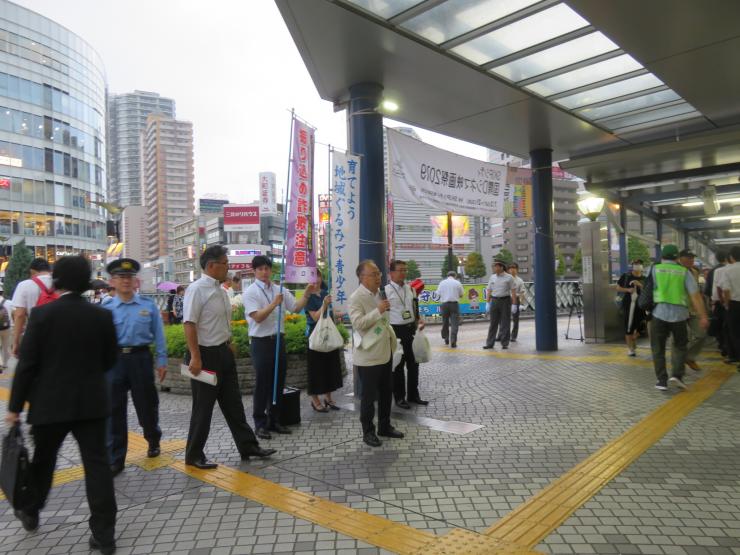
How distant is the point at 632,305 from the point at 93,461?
366 inches

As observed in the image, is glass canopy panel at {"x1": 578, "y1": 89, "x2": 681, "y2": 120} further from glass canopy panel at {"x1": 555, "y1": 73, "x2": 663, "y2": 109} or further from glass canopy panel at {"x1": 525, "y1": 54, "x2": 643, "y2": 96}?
glass canopy panel at {"x1": 525, "y1": 54, "x2": 643, "y2": 96}

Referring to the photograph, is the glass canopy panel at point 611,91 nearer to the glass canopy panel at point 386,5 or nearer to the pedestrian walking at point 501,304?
the glass canopy panel at point 386,5

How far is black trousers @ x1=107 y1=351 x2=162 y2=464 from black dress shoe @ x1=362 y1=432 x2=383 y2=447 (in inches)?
72.6

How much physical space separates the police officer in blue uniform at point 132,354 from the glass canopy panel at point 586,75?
5728 millimetres

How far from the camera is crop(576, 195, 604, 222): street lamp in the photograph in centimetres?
1143

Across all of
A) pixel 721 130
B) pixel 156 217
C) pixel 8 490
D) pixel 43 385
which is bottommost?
pixel 8 490

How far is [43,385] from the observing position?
287 centimetres

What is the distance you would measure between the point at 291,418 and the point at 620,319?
9373 mm

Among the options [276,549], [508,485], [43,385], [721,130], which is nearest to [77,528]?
[43,385]

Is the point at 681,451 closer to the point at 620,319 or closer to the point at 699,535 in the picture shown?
the point at 699,535

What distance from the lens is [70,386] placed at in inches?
113

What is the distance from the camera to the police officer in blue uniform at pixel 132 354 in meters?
4.24

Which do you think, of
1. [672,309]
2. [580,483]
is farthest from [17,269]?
[580,483]

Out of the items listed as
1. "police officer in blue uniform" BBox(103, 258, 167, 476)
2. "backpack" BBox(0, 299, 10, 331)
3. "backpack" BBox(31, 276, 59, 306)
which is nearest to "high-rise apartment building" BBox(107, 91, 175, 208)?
"backpack" BBox(0, 299, 10, 331)
